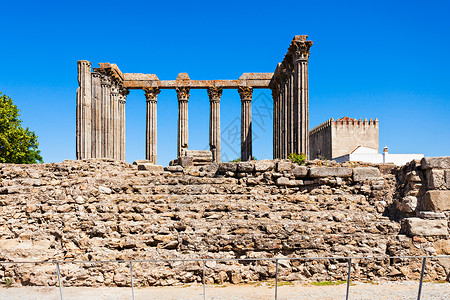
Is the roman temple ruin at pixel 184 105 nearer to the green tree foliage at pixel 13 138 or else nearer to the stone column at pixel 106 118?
the stone column at pixel 106 118

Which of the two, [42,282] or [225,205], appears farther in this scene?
[225,205]

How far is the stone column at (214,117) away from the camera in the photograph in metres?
29.1

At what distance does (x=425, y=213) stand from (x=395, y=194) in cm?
125

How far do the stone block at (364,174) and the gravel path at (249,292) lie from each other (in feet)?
11.9

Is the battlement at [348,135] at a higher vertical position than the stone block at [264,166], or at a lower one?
higher

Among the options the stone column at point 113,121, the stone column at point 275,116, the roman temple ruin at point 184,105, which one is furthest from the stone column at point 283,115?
the stone column at point 113,121

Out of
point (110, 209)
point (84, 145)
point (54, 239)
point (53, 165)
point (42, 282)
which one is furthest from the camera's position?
point (84, 145)

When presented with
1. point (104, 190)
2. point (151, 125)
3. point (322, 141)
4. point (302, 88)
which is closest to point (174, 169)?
point (104, 190)

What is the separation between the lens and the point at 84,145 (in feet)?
79.9

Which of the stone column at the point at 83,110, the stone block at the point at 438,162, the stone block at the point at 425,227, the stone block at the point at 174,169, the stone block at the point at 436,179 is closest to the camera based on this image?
the stone block at the point at 425,227

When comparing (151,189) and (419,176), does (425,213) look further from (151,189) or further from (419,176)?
(151,189)

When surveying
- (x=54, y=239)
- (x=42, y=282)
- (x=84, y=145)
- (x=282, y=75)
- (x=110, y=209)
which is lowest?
(x=42, y=282)

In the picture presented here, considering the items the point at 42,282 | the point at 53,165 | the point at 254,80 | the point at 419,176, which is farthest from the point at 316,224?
the point at 254,80

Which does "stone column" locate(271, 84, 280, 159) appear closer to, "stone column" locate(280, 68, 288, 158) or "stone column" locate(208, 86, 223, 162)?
"stone column" locate(280, 68, 288, 158)
